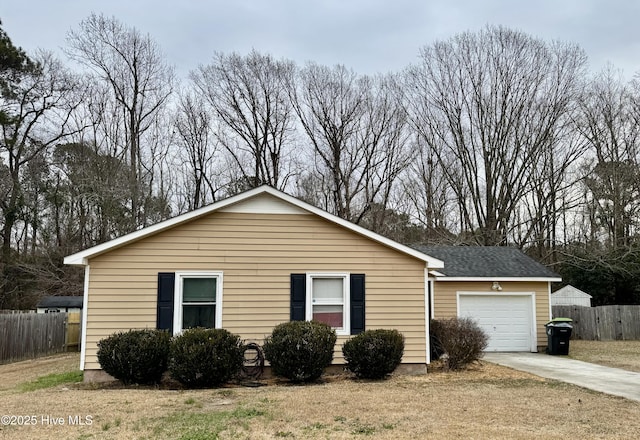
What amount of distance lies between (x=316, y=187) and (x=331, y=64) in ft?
20.7

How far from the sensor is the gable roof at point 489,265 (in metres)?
17.3

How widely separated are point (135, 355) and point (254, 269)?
291cm

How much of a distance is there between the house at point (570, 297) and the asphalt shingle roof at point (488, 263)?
316 inches

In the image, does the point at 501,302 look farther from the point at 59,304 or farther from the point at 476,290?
the point at 59,304

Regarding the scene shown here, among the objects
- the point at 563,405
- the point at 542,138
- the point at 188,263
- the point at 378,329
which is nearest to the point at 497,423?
the point at 563,405

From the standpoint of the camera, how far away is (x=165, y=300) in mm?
11523

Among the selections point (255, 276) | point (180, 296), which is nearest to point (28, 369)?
point (180, 296)

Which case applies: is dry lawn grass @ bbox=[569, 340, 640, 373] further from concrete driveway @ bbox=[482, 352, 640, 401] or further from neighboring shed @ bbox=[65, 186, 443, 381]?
neighboring shed @ bbox=[65, 186, 443, 381]

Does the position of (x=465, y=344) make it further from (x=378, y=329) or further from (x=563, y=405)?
(x=563, y=405)

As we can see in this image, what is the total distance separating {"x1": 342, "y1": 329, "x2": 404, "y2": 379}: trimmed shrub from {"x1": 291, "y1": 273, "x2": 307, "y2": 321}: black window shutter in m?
1.17

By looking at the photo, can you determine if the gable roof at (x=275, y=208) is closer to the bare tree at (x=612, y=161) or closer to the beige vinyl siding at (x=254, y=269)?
the beige vinyl siding at (x=254, y=269)

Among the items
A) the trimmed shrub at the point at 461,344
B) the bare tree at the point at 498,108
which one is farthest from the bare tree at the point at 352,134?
the trimmed shrub at the point at 461,344

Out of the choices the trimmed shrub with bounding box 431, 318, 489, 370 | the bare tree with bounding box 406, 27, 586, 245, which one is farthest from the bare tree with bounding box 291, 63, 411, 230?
the trimmed shrub with bounding box 431, 318, 489, 370

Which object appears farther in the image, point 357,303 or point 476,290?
point 476,290
